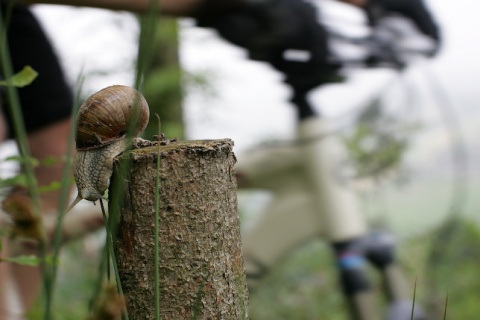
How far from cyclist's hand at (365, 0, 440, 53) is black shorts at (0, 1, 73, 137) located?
3.64 ft

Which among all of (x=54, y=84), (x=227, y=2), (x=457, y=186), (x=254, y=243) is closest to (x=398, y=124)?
(x=457, y=186)

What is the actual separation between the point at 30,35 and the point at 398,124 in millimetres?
1431

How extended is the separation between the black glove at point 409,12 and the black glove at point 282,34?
8.6 inches

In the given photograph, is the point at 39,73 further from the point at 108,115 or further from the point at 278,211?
the point at 108,115

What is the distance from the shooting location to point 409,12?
249cm

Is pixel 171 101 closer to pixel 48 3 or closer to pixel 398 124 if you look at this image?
pixel 398 124

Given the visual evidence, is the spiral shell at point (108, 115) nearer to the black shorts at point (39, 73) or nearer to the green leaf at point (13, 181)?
the green leaf at point (13, 181)

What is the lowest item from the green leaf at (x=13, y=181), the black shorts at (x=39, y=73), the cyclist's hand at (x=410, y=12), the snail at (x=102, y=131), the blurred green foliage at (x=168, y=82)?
the blurred green foliage at (x=168, y=82)

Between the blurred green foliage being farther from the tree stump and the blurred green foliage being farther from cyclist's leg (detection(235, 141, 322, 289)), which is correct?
the tree stump

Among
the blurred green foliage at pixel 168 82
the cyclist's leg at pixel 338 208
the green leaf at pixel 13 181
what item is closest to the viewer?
the green leaf at pixel 13 181

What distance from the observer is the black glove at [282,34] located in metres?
2.07

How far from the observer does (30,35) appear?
2.47 m

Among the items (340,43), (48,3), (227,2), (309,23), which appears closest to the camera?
(48,3)

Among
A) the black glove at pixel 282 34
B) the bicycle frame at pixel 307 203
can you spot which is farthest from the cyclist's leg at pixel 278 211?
the black glove at pixel 282 34
